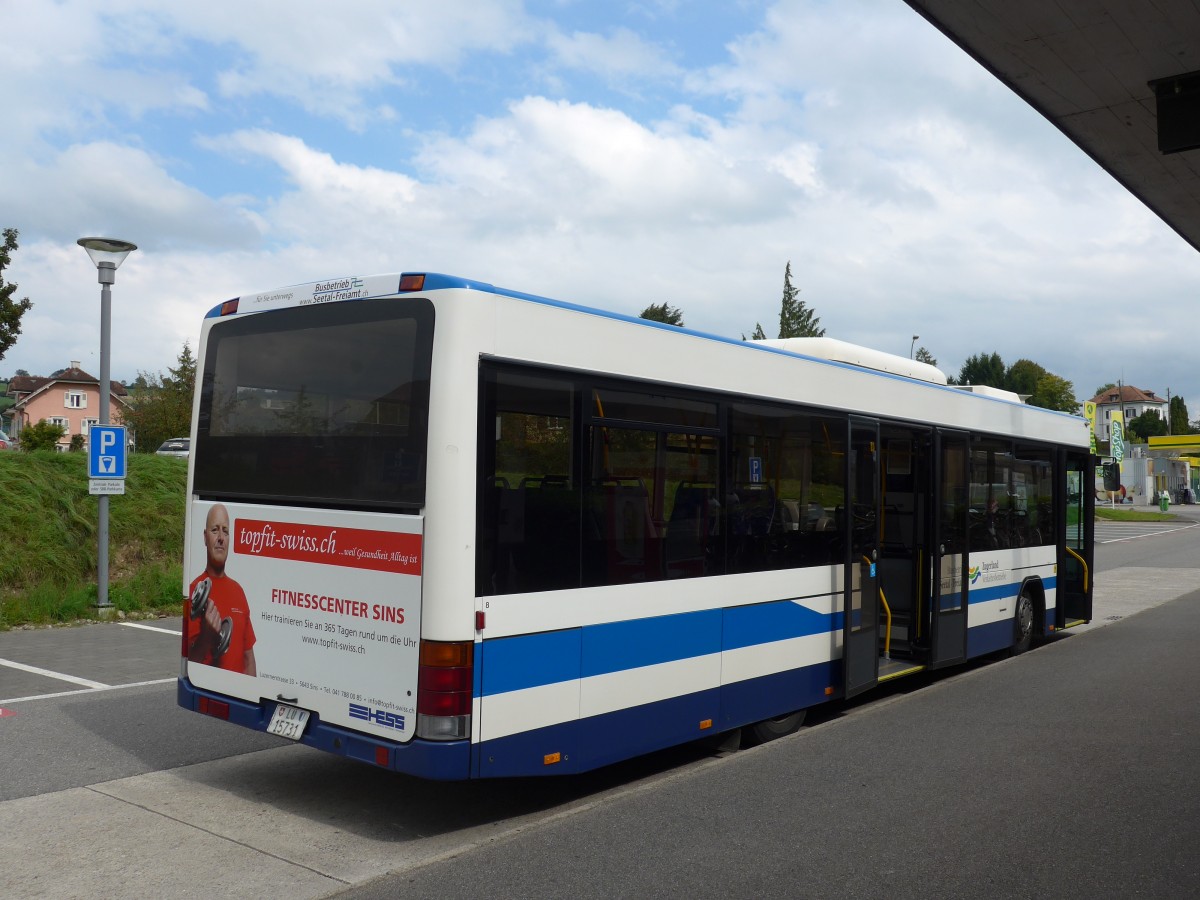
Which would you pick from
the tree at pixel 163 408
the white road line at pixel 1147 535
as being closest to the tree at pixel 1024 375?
the white road line at pixel 1147 535

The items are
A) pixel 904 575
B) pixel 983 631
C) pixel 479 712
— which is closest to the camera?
pixel 479 712

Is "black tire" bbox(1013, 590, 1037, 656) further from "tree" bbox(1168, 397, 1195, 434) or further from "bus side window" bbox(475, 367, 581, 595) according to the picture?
"tree" bbox(1168, 397, 1195, 434)

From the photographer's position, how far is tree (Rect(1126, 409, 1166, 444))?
476ft

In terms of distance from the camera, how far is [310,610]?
577 centimetres

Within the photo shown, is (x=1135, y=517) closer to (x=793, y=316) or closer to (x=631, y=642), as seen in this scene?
(x=793, y=316)

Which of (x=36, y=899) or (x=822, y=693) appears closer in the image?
(x=36, y=899)

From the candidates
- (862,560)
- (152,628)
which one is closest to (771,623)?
(862,560)

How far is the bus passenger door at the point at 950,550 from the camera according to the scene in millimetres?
9648

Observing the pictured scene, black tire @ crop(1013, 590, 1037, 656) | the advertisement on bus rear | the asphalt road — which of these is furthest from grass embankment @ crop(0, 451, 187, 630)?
black tire @ crop(1013, 590, 1037, 656)

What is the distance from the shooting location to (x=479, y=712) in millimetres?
5234

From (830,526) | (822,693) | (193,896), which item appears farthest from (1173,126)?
(193,896)

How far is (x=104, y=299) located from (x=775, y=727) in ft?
35.4

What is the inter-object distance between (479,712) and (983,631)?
7011 millimetres

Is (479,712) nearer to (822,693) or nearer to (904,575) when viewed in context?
(822,693)
